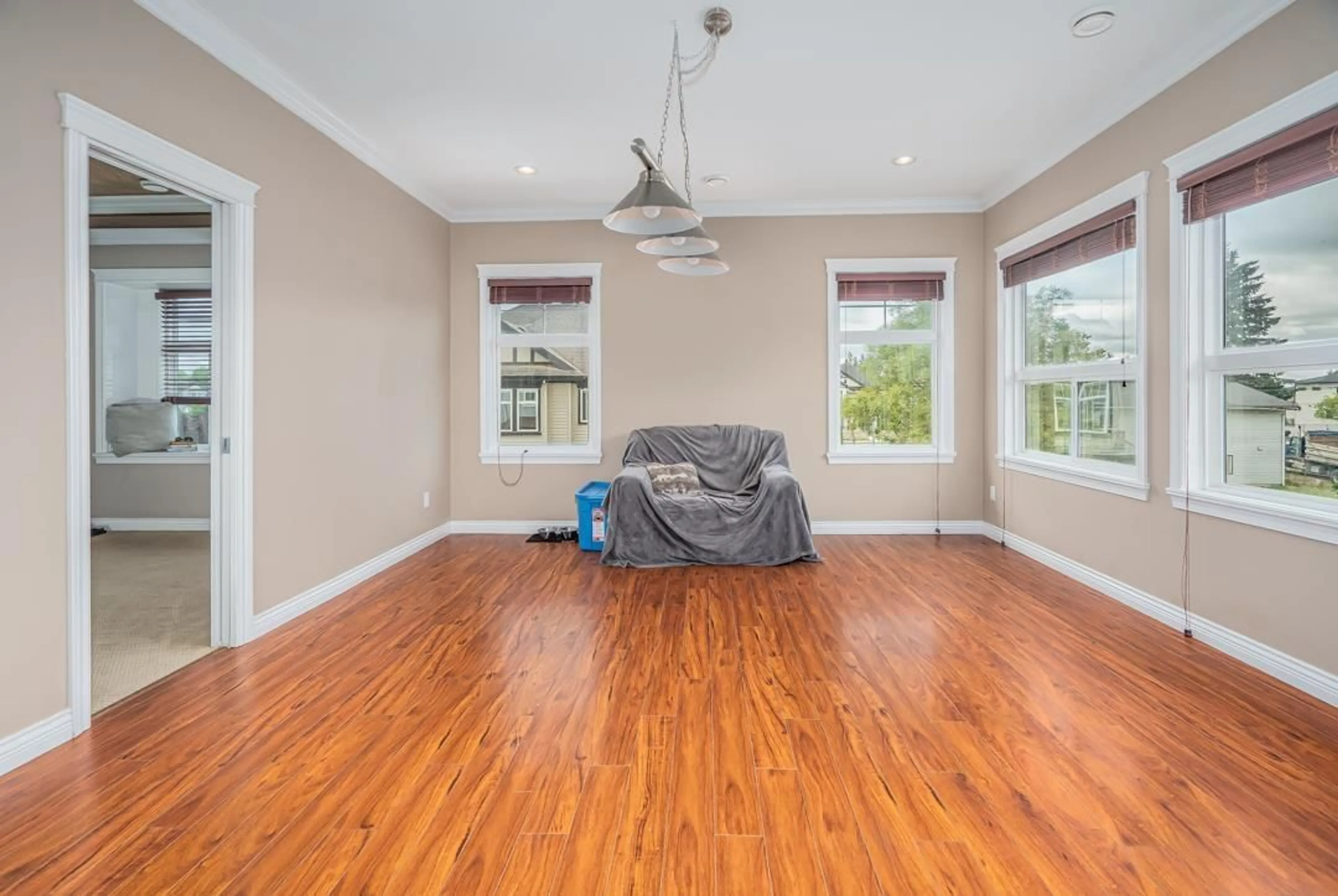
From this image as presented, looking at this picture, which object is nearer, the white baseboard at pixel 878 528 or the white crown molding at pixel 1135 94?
the white crown molding at pixel 1135 94

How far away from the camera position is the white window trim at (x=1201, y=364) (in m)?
2.68

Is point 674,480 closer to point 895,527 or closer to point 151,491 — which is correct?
point 895,527

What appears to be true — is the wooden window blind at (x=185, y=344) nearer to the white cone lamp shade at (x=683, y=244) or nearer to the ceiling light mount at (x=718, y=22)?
the white cone lamp shade at (x=683, y=244)

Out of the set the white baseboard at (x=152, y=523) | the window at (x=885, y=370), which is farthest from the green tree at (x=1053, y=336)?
the white baseboard at (x=152, y=523)

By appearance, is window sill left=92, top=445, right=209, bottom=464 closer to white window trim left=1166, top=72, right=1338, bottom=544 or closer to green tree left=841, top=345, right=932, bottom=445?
green tree left=841, top=345, right=932, bottom=445

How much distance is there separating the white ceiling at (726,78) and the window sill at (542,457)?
7.14 ft

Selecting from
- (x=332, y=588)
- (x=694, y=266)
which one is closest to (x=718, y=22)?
(x=694, y=266)

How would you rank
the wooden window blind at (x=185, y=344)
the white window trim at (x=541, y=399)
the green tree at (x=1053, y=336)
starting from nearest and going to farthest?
the green tree at (x=1053, y=336) < the white window trim at (x=541, y=399) < the wooden window blind at (x=185, y=344)

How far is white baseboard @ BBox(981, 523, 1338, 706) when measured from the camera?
240 centimetres

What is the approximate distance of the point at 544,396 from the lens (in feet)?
18.3

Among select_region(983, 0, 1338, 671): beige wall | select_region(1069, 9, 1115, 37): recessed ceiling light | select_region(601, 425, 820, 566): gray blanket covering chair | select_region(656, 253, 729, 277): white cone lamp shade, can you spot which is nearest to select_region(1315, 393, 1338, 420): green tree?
select_region(983, 0, 1338, 671): beige wall

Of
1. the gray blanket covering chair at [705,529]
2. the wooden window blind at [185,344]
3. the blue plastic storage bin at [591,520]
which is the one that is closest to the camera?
the gray blanket covering chair at [705,529]

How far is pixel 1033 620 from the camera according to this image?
3238 mm

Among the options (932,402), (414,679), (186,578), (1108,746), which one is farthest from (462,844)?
(932,402)
